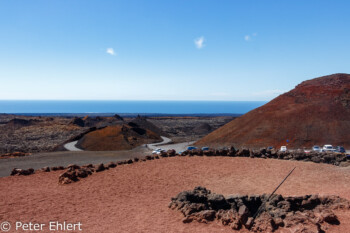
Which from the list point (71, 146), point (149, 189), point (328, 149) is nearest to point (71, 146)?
point (71, 146)

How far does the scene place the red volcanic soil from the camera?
146 ft

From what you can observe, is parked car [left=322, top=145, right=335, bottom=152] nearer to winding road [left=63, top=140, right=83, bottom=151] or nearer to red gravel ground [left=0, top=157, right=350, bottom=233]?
red gravel ground [left=0, top=157, right=350, bottom=233]

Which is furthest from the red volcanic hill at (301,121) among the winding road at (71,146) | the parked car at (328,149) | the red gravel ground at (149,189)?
the red gravel ground at (149,189)

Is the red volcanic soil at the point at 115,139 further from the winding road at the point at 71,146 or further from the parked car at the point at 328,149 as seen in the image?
the parked car at the point at 328,149

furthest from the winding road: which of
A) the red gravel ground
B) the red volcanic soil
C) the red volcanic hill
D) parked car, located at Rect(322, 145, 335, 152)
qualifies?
parked car, located at Rect(322, 145, 335, 152)

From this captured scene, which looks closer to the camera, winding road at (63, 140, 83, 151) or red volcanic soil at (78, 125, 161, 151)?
winding road at (63, 140, 83, 151)

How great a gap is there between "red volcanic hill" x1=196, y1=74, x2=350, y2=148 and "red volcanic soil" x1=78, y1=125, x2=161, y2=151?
12291 millimetres

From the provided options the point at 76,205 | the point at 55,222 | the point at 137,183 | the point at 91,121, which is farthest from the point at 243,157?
the point at 91,121

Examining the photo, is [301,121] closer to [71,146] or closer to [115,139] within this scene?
[115,139]

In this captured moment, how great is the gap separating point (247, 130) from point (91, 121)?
60879 mm

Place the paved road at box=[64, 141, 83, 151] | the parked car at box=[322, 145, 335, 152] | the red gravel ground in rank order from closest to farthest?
the red gravel ground < the parked car at box=[322, 145, 335, 152] < the paved road at box=[64, 141, 83, 151]

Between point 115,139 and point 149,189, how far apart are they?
109 feet

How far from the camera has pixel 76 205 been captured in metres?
12.4

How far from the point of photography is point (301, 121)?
42438 millimetres
